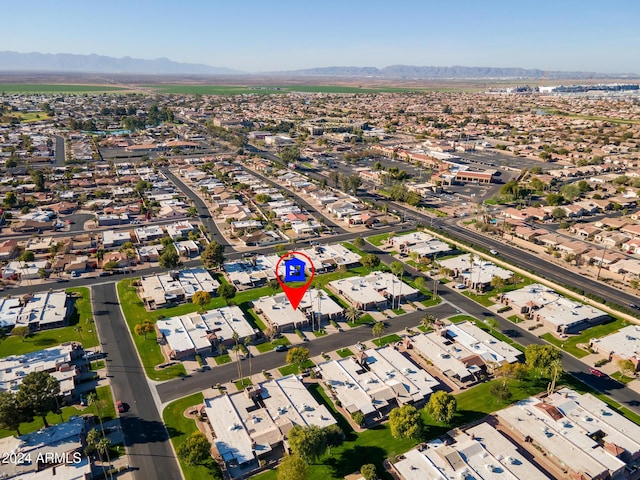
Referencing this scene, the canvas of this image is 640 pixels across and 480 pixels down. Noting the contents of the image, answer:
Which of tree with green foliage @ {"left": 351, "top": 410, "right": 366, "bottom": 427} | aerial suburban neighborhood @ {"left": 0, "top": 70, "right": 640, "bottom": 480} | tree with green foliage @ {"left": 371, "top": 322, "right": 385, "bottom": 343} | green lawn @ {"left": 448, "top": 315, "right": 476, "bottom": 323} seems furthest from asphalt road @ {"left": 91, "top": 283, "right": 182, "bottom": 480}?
green lawn @ {"left": 448, "top": 315, "right": 476, "bottom": 323}

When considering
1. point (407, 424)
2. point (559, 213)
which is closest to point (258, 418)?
point (407, 424)

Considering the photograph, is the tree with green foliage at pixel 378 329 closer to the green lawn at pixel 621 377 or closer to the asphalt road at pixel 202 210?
the green lawn at pixel 621 377

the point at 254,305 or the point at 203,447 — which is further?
the point at 254,305

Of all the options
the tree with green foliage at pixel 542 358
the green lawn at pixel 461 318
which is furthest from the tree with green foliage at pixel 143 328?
the tree with green foliage at pixel 542 358

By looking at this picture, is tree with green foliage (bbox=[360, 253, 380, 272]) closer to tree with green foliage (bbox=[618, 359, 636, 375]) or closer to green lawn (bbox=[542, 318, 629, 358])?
green lawn (bbox=[542, 318, 629, 358])

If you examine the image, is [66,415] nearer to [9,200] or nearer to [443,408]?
[443,408]

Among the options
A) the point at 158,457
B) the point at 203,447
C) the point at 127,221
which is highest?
the point at 127,221

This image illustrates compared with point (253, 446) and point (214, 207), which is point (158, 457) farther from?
point (214, 207)

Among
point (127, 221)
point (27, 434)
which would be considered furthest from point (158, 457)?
point (127, 221)
